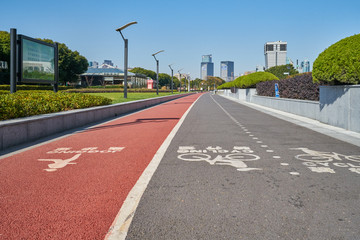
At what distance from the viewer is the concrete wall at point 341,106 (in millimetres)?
11469

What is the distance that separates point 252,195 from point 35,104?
935 cm

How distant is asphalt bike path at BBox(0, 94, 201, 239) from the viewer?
135 inches

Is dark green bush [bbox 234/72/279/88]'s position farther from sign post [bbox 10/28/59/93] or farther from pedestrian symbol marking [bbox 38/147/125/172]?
pedestrian symbol marking [bbox 38/147/125/172]

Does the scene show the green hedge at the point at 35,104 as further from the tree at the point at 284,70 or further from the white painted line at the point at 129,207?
the tree at the point at 284,70

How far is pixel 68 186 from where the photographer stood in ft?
16.1

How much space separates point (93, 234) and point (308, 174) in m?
3.73

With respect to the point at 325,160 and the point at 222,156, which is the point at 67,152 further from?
the point at 325,160

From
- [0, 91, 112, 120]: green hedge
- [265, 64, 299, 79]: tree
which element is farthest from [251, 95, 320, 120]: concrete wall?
[265, 64, 299, 79]: tree

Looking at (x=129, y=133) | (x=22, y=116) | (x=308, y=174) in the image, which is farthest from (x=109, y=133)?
(x=308, y=174)

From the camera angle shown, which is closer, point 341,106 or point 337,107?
point 341,106

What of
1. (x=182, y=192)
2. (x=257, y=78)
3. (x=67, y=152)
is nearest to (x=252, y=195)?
(x=182, y=192)

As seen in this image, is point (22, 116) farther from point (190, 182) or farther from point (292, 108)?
point (292, 108)

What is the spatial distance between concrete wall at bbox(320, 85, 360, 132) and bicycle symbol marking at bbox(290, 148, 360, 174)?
4735 millimetres

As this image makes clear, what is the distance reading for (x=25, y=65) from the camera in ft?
54.9
